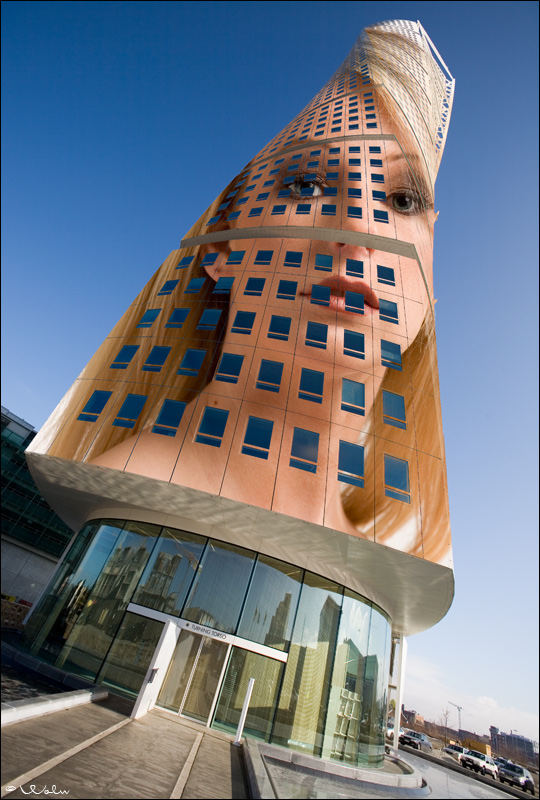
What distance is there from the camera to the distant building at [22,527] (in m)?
33.8

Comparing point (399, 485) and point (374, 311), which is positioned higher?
point (374, 311)

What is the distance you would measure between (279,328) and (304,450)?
580 cm

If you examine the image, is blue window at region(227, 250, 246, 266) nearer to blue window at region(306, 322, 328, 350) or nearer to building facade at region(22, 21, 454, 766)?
building facade at region(22, 21, 454, 766)

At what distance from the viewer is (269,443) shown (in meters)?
13.6

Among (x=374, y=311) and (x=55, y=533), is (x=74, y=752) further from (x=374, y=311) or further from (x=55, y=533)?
(x=55, y=533)

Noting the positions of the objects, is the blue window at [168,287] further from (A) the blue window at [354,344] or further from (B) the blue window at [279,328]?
(A) the blue window at [354,344]

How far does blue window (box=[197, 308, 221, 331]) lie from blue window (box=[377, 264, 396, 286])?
8450 mm

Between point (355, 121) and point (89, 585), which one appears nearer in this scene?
point (89, 585)

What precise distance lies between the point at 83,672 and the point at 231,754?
22.0ft

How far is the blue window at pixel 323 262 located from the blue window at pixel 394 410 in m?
7.21

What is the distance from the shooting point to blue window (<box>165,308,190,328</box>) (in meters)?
17.8

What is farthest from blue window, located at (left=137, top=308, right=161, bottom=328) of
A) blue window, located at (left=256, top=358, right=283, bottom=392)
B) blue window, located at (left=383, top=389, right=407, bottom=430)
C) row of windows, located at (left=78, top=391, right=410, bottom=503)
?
blue window, located at (left=383, top=389, right=407, bottom=430)

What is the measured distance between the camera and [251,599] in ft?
45.7

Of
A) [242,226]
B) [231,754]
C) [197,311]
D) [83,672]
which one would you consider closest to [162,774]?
[231,754]
